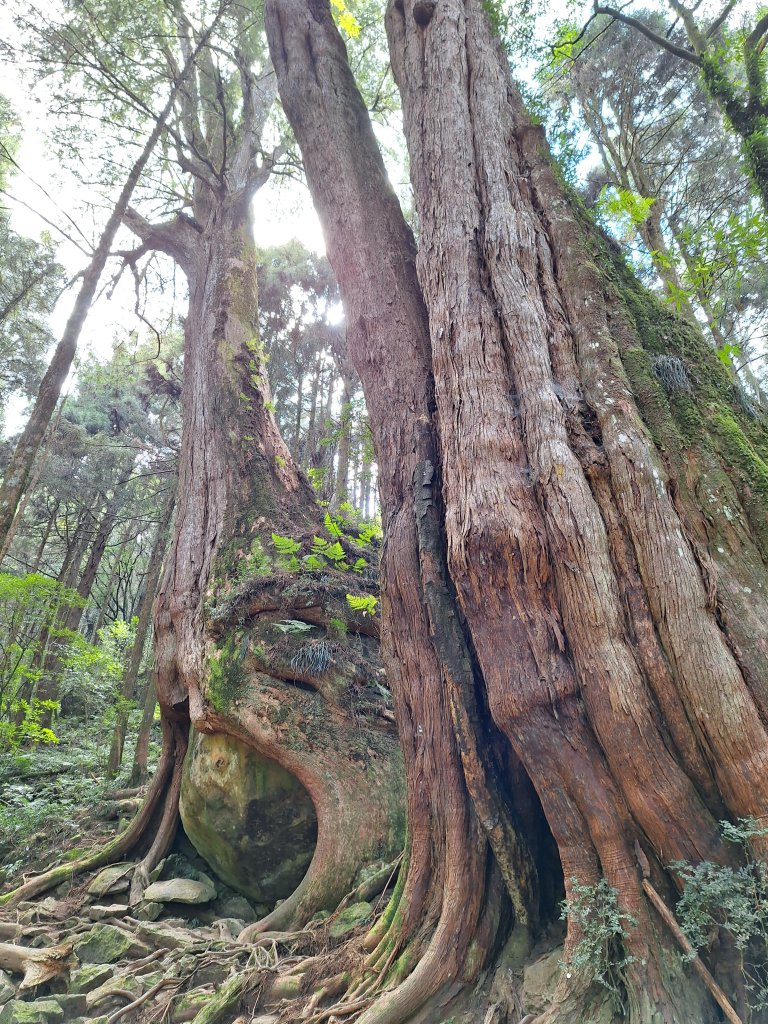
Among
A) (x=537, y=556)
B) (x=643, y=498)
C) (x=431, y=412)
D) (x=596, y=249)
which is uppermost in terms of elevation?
(x=596, y=249)

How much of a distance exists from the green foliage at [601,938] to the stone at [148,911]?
12.2 ft

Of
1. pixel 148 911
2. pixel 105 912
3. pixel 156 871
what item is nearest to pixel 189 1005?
pixel 148 911

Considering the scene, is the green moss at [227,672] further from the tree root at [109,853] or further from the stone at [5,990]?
the stone at [5,990]

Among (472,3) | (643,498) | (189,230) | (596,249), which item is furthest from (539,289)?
(189,230)

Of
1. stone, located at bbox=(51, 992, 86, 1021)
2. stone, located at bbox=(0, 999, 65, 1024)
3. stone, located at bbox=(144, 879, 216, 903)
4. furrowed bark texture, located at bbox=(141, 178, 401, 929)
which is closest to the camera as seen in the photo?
stone, located at bbox=(0, 999, 65, 1024)

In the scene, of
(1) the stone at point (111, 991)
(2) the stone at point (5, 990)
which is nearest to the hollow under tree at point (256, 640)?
(1) the stone at point (111, 991)

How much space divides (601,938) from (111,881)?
4.66 metres

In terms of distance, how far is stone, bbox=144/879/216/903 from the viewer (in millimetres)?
4562

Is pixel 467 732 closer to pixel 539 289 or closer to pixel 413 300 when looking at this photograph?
pixel 539 289

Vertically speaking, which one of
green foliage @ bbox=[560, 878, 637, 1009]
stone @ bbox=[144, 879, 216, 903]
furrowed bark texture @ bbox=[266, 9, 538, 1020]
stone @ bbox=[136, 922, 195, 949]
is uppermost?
furrowed bark texture @ bbox=[266, 9, 538, 1020]

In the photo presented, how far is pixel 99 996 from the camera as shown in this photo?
338cm

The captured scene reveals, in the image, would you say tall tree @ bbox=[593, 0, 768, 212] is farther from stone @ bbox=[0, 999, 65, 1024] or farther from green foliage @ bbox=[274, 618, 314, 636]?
stone @ bbox=[0, 999, 65, 1024]

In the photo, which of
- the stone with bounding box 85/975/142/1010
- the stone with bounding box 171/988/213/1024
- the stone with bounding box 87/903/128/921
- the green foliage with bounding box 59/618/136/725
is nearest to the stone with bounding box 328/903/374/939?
the stone with bounding box 171/988/213/1024

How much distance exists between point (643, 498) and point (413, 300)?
2.42m
